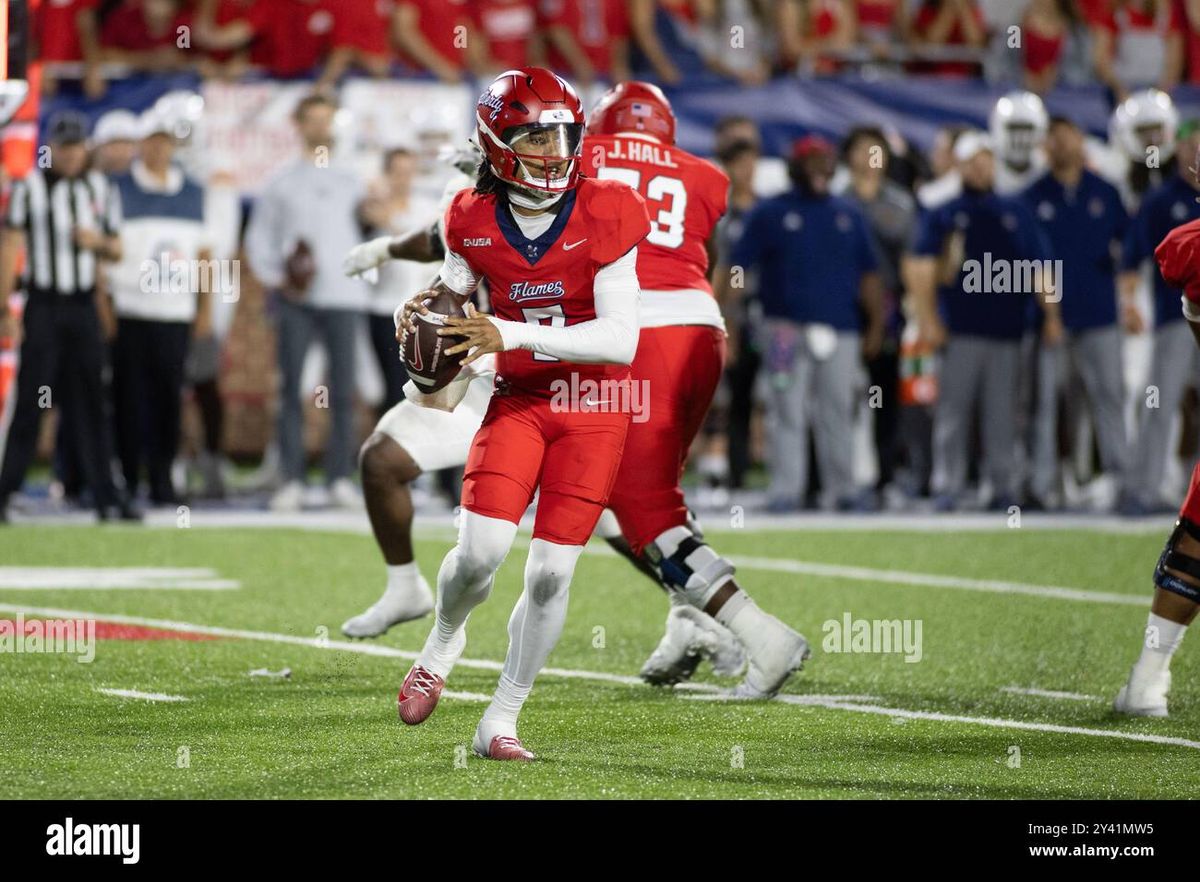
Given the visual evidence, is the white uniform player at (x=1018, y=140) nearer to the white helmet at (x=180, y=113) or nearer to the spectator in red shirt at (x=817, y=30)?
the spectator in red shirt at (x=817, y=30)

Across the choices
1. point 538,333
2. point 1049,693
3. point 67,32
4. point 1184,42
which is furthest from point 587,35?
point 538,333

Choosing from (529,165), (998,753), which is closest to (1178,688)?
(998,753)

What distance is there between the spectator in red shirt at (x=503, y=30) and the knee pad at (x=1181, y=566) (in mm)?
8990

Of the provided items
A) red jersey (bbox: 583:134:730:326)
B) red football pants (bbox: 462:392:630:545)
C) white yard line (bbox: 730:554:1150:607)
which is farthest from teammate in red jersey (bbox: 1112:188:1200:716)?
white yard line (bbox: 730:554:1150:607)

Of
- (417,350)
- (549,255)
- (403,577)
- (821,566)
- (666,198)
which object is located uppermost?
(666,198)

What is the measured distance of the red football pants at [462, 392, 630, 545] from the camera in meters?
5.89

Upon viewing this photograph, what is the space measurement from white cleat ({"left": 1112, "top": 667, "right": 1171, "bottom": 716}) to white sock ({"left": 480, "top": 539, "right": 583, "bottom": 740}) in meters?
2.01

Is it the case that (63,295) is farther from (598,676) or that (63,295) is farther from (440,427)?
(598,676)

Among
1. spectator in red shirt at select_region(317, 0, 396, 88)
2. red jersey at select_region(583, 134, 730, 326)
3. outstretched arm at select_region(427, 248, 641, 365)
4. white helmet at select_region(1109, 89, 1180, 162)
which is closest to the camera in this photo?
outstretched arm at select_region(427, 248, 641, 365)

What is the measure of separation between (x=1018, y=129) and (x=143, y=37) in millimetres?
6046

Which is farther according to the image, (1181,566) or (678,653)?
(678,653)

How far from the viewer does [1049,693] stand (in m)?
7.20

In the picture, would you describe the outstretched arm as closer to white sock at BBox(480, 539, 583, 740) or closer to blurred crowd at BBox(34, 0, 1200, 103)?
white sock at BBox(480, 539, 583, 740)
